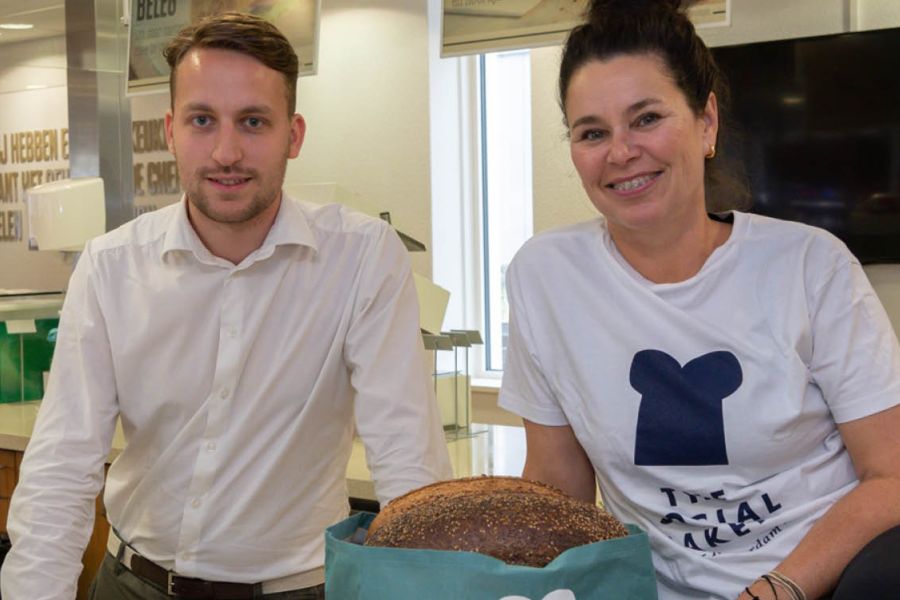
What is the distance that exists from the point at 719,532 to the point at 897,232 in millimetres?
3070

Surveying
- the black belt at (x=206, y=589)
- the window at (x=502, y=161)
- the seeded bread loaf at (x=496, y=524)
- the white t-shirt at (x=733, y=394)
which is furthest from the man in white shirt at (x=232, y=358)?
the window at (x=502, y=161)

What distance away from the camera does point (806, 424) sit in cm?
131

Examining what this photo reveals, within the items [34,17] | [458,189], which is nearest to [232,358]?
[458,189]

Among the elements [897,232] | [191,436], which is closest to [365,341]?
[191,436]

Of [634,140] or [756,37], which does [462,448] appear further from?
[756,37]

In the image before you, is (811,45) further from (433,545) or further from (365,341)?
(433,545)

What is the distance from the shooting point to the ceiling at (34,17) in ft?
21.4

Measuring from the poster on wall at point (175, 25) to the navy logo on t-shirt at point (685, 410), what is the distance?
284 cm

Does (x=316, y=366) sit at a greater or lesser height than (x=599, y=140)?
lesser

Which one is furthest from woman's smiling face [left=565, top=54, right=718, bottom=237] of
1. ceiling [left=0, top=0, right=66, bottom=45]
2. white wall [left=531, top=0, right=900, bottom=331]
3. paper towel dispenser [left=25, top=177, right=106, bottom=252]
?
ceiling [left=0, top=0, right=66, bottom=45]

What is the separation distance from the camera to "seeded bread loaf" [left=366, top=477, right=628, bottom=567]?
94 centimetres

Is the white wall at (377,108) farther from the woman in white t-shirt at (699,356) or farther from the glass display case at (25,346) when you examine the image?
the woman in white t-shirt at (699,356)

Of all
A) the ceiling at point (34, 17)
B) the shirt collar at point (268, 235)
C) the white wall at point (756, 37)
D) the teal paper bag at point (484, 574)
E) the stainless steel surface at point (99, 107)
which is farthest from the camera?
the ceiling at point (34, 17)

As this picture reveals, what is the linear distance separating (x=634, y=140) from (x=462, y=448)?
173 centimetres
